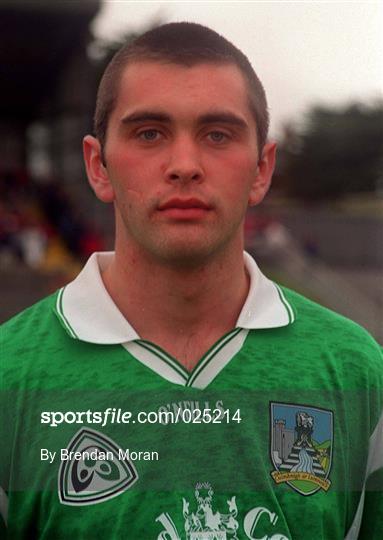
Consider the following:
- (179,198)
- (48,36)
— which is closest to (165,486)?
(179,198)

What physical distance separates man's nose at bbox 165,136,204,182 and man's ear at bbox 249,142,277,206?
94 millimetres

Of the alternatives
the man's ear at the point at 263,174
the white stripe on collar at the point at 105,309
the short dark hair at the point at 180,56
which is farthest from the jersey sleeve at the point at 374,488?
the short dark hair at the point at 180,56

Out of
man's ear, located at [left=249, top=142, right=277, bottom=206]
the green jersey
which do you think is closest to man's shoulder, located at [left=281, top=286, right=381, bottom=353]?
the green jersey

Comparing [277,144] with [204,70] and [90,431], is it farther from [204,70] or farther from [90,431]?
[90,431]

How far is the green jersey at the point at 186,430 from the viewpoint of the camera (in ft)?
3.00

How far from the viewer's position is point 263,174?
988 millimetres

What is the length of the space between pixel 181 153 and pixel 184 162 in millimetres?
13

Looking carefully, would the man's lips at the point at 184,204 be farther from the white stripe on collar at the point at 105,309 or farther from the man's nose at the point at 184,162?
the white stripe on collar at the point at 105,309

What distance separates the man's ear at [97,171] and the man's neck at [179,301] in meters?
0.08

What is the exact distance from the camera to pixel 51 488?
0.92 meters

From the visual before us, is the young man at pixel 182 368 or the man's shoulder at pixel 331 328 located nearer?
the young man at pixel 182 368

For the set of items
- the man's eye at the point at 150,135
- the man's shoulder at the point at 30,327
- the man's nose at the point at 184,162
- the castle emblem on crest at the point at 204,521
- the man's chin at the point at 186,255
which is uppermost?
the man's eye at the point at 150,135

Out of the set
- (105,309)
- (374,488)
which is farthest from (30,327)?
(374,488)

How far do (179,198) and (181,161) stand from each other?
41 mm
